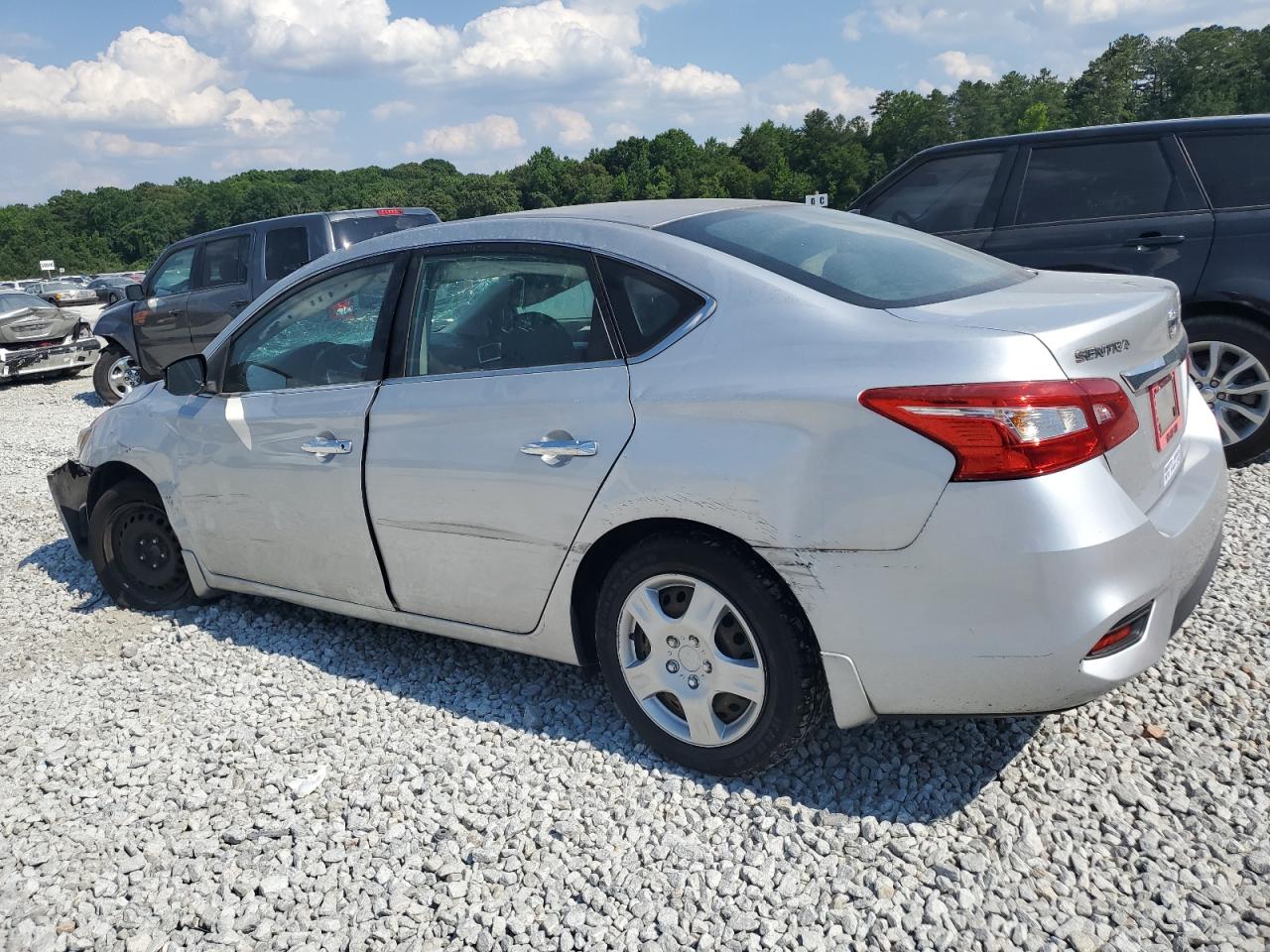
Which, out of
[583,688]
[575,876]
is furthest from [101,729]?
[575,876]

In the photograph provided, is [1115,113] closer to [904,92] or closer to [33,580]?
[904,92]

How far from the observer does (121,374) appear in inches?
518

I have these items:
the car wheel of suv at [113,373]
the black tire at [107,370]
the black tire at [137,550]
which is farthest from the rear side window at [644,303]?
the black tire at [107,370]

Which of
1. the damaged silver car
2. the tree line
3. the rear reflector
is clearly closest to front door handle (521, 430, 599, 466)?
the rear reflector

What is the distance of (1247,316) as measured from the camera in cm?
533

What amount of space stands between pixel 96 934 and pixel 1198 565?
121 inches

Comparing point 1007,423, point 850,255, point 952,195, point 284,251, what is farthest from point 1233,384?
point 284,251

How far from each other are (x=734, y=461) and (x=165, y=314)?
10.6 meters

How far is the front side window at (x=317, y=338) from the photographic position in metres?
3.68

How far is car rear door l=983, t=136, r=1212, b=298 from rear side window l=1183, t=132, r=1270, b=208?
8 centimetres

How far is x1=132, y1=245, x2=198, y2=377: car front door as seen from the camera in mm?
11156

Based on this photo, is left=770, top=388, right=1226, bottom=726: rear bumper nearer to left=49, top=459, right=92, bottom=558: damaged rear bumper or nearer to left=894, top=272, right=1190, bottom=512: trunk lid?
left=894, top=272, right=1190, bottom=512: trunk lid

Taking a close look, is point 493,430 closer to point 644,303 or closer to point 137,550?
point 644,303

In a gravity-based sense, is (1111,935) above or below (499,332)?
below
